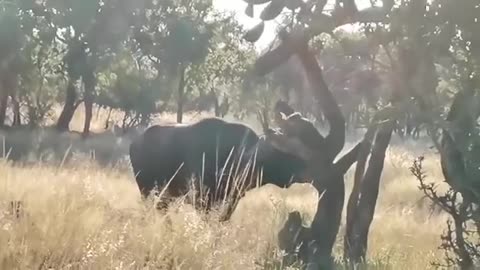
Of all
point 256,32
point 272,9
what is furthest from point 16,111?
point 272,9

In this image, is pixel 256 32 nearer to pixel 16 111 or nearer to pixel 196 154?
pixel 196 154

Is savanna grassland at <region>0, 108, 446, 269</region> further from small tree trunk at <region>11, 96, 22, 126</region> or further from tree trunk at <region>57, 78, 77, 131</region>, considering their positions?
small tree trunk at <region>11, 96, 22, 126</region>

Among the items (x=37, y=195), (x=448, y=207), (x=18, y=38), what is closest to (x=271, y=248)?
(x=448, y=207)

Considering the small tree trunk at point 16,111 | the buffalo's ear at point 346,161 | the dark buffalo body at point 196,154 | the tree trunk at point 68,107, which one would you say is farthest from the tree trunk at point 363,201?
the small tree trunk at point 16,111

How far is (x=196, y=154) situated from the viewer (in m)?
11.0

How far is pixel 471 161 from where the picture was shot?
13.8 ft

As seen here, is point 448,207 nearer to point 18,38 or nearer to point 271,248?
point 271,248

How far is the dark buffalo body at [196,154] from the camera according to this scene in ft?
31.5

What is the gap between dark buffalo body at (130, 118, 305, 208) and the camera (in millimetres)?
9602

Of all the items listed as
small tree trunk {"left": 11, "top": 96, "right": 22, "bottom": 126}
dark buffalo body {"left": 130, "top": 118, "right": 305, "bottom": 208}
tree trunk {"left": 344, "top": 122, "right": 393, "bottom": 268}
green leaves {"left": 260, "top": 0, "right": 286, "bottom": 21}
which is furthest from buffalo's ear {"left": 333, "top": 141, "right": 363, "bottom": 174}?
small tree trunk {"left": 11, "top": 96, "right": 22, "bottom": 126}

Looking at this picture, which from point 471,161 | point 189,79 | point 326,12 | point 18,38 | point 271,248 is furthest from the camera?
point 189,79

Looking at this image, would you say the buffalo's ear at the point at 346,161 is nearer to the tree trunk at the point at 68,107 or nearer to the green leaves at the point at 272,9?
the green leaves at the point at 272,9

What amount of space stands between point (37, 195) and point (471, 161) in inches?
120

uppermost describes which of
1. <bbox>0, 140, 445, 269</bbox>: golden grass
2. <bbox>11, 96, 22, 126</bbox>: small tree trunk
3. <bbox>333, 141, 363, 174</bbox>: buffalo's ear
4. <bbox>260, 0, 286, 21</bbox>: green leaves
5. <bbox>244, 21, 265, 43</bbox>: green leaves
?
<bbox>11, 96, 22, 126</bbox>: small tree trunk
